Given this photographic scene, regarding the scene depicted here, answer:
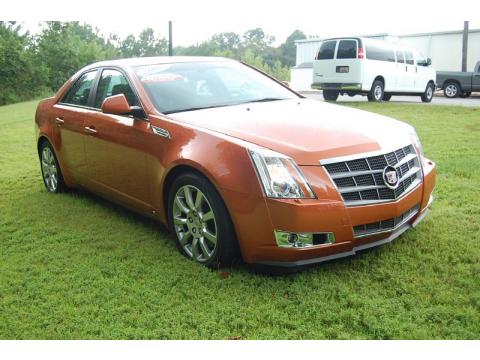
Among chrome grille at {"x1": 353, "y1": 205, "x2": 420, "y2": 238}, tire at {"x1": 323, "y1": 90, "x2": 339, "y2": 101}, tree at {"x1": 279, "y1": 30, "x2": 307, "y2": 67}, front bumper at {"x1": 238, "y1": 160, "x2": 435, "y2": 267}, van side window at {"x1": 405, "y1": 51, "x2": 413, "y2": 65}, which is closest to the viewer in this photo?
front bumper at {"x1": 238, "y1": 160, "x2": 435, "y2": 267}

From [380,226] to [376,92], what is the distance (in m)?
13.6

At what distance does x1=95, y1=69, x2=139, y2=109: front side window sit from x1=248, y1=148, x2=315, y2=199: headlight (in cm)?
156

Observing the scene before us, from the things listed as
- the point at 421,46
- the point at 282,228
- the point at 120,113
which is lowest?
the point at 282,228

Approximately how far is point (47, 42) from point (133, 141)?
45854 mm

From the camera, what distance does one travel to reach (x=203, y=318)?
314 centimetres

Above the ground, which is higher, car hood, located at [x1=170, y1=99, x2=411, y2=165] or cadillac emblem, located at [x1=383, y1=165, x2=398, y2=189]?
car hood, located at [x1=170, y1=99, x2=411, y2=165]

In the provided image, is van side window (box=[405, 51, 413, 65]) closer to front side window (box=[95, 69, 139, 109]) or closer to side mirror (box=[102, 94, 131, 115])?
front side window (box=[95, 69, 139, 109])

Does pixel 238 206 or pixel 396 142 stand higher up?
pixel 396 142

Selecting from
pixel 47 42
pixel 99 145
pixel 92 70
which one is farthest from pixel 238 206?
pixel 47 42

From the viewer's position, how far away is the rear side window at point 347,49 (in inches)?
624

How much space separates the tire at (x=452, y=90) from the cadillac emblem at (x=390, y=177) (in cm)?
1908

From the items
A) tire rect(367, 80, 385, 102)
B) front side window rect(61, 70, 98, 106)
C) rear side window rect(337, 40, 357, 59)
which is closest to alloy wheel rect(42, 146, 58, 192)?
→ front side window rect(61, 70, 98, 106)

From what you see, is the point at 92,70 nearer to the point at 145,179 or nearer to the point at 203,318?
→ the point at 145,179

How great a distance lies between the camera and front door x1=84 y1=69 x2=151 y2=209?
4324 mm
